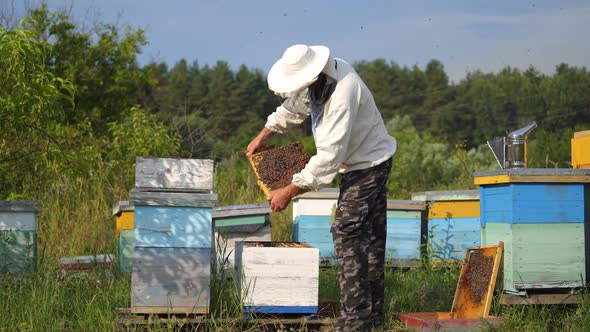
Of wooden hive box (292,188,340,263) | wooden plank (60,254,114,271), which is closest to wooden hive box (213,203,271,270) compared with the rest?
wooden hive box (292,188,340,263)

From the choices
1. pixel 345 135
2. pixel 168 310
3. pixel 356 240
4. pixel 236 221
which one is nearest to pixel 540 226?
pixel 356 240

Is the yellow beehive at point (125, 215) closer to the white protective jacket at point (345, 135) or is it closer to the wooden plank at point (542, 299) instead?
the white protective jacket at point (345, 135)

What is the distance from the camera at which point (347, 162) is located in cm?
403

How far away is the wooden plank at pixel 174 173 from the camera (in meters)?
4.27

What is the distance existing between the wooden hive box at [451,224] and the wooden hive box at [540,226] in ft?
6.04

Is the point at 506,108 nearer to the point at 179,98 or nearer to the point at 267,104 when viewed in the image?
the point at 267,104

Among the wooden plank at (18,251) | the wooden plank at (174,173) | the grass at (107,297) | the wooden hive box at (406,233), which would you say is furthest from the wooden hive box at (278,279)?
the wooden hive box at (406,233)

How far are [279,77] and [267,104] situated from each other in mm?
34069

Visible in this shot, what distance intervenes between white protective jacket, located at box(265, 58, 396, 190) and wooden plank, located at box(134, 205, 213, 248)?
0.59 m

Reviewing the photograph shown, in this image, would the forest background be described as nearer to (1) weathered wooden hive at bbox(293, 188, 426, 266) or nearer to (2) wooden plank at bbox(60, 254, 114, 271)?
(2) wooden plank at bbox(60, 254, 114, 271)

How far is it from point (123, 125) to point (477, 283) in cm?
635

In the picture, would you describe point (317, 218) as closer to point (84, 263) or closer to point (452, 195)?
point (452, 195)

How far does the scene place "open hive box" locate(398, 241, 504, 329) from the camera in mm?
4234

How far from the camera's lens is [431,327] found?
4.05 metres
